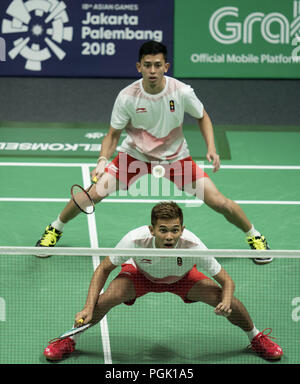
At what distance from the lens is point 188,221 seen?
29.8 feet

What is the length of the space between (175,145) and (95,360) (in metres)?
2.42

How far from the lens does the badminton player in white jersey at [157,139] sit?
7.70 meters

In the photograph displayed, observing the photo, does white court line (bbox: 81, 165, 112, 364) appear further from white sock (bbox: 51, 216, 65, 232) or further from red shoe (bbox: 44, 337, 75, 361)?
white sock (bbox: 51, 216, 65, 232)

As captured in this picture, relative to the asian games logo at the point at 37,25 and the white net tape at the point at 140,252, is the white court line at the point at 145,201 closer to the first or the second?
the asian games logo at the point at 37,25

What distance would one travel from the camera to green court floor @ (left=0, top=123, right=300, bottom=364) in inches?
242

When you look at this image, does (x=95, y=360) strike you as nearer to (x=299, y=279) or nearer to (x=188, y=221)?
(x=299, y=279)

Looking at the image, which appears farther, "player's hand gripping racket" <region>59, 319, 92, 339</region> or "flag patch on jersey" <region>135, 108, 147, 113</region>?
"flag patch on jersey" <region>135, 108, 147, 113</region>

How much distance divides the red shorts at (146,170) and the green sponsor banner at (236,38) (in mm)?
5421

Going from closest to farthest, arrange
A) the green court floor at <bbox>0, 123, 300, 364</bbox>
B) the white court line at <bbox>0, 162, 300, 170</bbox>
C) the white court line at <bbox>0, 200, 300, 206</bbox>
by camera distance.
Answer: the green court floor at <bbox>0, 123, 300, 364</bbox> < the white court line at <bbox>0, 200, 300, 206</bbox> < the white court line at <bbox>0, 162, 300, 170</bbox>

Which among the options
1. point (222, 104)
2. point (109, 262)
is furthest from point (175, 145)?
point (222, 104)

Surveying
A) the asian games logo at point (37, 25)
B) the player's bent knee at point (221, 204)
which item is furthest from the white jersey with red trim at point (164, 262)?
the asian games logo at point (37, 25)

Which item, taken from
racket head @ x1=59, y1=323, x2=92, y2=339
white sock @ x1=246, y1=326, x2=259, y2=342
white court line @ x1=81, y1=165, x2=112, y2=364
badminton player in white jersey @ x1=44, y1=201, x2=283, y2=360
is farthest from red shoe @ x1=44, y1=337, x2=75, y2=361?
white sock @ x1=246, y1=326, x2=259, y2=342

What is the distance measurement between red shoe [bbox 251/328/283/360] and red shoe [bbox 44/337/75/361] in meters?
1.24
